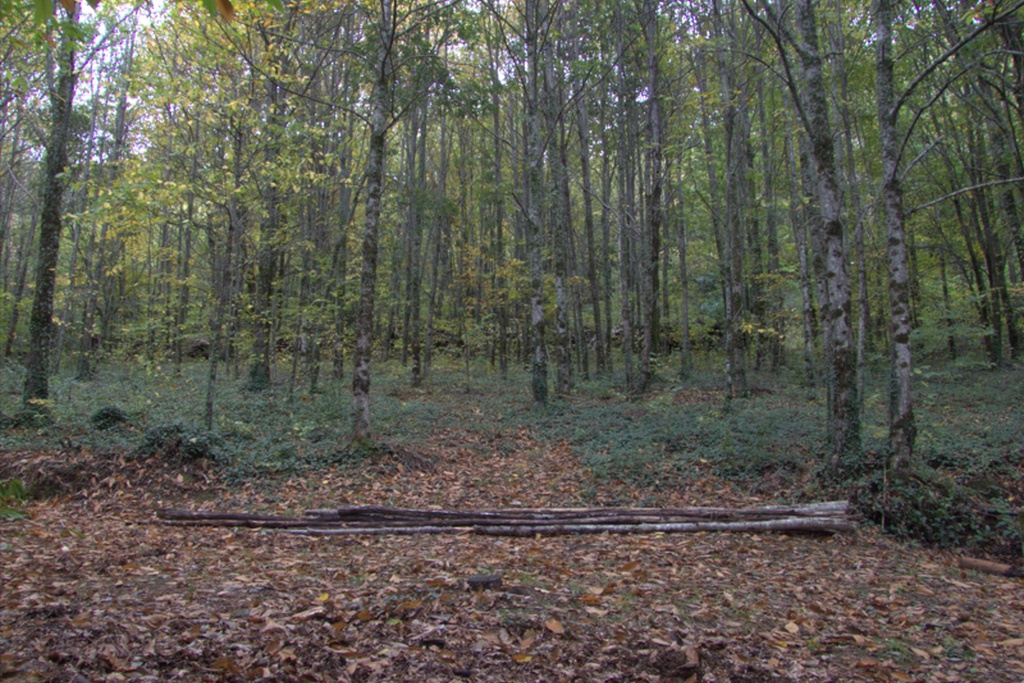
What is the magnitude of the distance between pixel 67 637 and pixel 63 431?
24.7 feet

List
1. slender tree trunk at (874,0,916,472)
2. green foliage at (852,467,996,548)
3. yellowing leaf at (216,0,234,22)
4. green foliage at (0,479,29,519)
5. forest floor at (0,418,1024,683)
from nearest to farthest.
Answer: yellowing leaf at (216,0,234,22)
forest floor at (0,418,1024,683)
green foliage at (0,479,29,519)
green foliage at (852,467,996,548)
slender tree trunk at (874,0,916,472)

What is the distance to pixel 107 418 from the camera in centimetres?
979

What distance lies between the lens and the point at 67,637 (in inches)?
135

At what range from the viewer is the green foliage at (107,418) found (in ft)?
31.7

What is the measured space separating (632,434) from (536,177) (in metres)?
7.09

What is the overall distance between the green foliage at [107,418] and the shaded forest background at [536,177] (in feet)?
3.87

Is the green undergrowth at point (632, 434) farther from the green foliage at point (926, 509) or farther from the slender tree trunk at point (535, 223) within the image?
the slender tree trunk at point (535, 223)

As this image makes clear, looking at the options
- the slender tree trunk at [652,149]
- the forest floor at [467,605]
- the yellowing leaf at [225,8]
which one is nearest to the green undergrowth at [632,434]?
Answer: the forest floor at [467,605]

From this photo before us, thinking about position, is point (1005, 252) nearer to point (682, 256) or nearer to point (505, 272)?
point (682, 256)

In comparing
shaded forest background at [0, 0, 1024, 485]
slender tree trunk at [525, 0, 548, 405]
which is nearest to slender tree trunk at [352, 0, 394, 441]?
shaded forest background at [0, 0, 1024, 485]

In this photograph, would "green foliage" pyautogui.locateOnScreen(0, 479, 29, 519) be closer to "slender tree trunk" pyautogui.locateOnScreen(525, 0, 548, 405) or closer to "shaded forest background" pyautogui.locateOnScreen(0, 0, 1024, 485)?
"shaded forest background" pyautogui.locateOnScreen(0, 0, 1024, 485)

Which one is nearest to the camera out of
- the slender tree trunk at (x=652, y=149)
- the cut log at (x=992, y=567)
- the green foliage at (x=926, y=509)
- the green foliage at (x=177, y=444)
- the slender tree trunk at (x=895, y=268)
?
the cut log at (x=992, y=567)

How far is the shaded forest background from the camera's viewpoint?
378 inches

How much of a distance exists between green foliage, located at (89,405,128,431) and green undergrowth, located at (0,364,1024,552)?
32 millimetres
